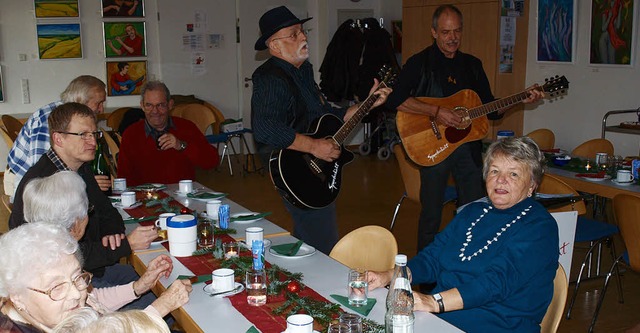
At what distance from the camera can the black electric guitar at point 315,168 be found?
4129 mm

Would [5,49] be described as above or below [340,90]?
above

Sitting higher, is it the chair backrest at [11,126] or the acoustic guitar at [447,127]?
the acoustic guitar at [447,127]

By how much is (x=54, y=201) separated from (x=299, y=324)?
1.25 meters

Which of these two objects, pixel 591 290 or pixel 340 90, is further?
pixel 340 90

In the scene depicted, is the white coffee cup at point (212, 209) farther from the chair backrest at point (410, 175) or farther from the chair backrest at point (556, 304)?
the chair backrest at point (410, 175)

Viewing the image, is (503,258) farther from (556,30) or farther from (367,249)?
(556,30)

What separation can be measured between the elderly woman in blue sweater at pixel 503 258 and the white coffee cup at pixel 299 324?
46cm

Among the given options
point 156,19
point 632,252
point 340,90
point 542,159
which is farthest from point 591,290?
point 156,19

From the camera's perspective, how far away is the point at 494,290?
271 centimetres

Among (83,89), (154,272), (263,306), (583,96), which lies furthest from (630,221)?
(583,96)

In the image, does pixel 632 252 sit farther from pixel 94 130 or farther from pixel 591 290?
pixel 94 130

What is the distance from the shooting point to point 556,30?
26.3ft

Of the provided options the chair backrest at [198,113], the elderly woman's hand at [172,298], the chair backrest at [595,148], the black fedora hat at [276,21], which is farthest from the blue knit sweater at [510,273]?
the chair backrest at [198,113]

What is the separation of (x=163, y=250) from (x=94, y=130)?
2.38 ft
